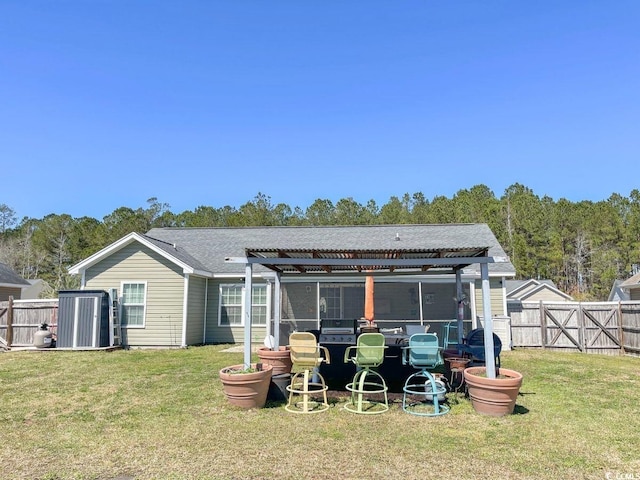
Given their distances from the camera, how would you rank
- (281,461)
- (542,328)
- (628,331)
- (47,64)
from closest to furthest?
1. (281,461)
2. (47,64)
3. (628,331)
4. (542,328)

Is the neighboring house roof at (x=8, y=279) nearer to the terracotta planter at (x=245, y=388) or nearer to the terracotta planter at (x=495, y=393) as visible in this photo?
the terracotta planter at (x=245, y=388)

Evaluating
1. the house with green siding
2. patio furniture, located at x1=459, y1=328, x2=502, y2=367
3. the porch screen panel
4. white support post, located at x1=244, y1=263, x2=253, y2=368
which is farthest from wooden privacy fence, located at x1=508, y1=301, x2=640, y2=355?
white support post, located at x1=244, y1=263, x2=253, y2=368

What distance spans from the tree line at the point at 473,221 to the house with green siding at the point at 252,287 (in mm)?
15825

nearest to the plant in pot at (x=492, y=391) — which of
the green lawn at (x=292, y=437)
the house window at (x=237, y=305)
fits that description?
the green lawn at (x=292, y=437)

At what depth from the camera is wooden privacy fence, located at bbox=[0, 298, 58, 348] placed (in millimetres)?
12766

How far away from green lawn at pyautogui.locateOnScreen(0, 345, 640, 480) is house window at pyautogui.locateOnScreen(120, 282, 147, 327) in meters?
5.57

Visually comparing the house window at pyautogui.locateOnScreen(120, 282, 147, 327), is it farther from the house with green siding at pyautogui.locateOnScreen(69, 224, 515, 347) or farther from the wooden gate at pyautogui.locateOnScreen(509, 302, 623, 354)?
the wooden gate at pyautogui.locateOnScreen(509, 302, 623, 354)

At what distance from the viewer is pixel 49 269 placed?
41344 millimetres

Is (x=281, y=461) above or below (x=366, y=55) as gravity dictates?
below

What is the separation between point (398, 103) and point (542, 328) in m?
9.67

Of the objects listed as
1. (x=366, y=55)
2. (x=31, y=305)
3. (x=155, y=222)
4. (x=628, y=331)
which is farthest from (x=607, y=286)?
(x=155, y=222)

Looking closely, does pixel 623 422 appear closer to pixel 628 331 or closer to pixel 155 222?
pixel 628 331

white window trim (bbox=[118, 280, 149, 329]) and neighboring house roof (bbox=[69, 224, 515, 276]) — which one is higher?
neighboring house roof (bbox=[69, 224, 515, 276])

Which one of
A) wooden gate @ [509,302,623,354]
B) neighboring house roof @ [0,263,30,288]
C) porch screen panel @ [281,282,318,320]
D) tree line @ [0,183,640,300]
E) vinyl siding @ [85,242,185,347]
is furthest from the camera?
tree line @ [0,183,640,300]
